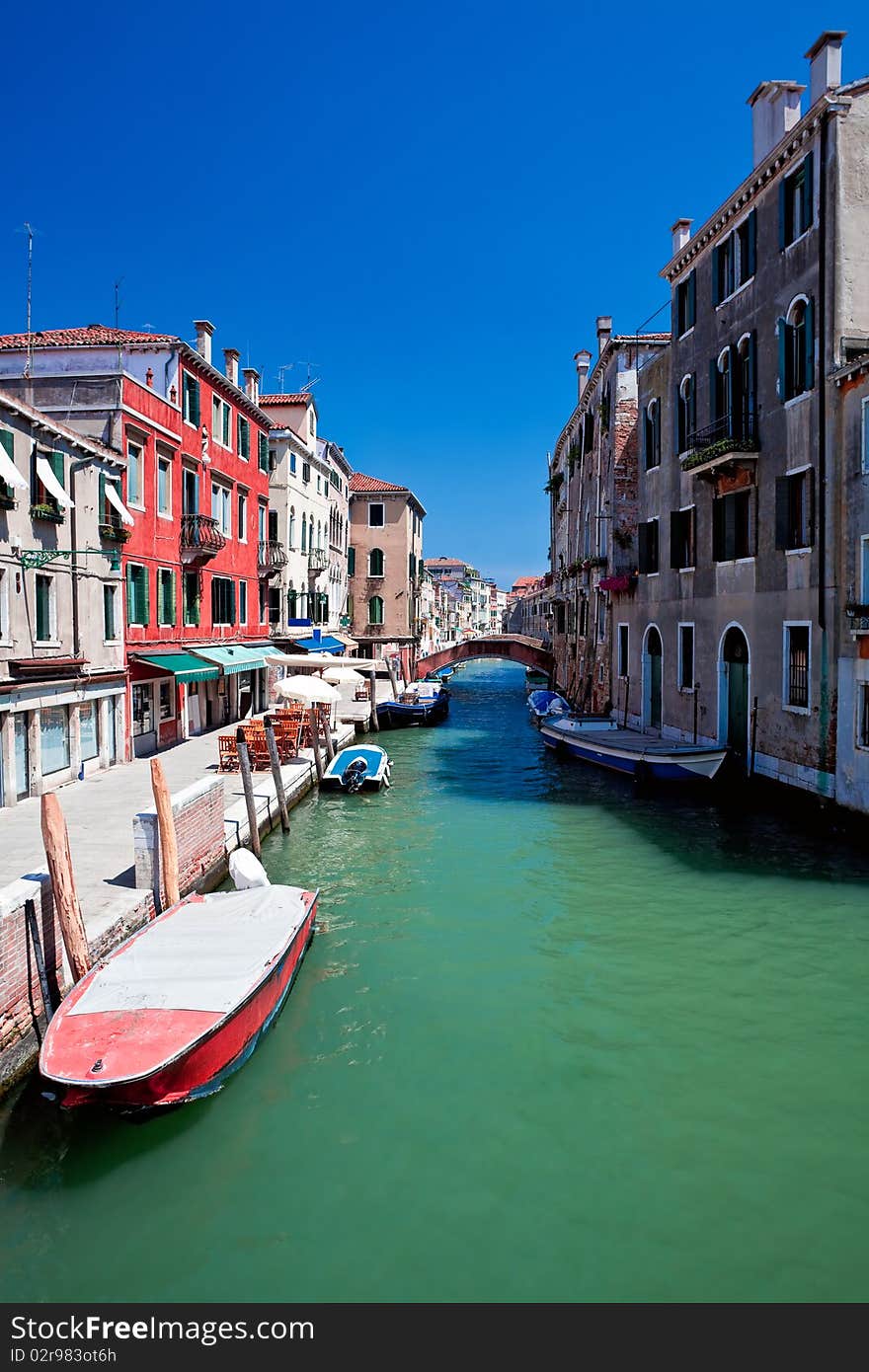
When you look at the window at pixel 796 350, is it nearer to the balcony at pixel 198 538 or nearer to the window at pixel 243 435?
the balcony at pixel 198 538

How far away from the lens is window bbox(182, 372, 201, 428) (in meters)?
20.4

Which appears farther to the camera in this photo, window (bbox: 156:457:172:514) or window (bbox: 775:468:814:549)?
window (bbox: 156:457:172:514)

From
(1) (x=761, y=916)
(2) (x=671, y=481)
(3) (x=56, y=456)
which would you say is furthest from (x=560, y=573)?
(1) (x=761, y=916)

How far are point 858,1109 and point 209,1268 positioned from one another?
4403mm

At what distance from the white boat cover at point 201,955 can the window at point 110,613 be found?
30.0 ft

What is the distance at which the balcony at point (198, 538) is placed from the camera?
798 inches

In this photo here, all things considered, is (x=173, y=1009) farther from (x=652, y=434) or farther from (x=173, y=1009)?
(x=652, y=434)

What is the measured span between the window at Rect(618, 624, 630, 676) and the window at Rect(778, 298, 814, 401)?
1036cm

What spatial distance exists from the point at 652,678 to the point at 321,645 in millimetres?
13530

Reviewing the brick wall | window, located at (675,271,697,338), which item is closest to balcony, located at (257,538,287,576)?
window, located at (675,271,697,338)

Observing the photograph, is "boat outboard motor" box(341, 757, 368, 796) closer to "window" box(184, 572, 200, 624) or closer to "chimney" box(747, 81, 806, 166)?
"window" box(184, 572, 200, 624)

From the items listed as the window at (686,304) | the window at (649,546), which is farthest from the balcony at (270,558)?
the window at (686,304)

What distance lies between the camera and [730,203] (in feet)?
57.5
